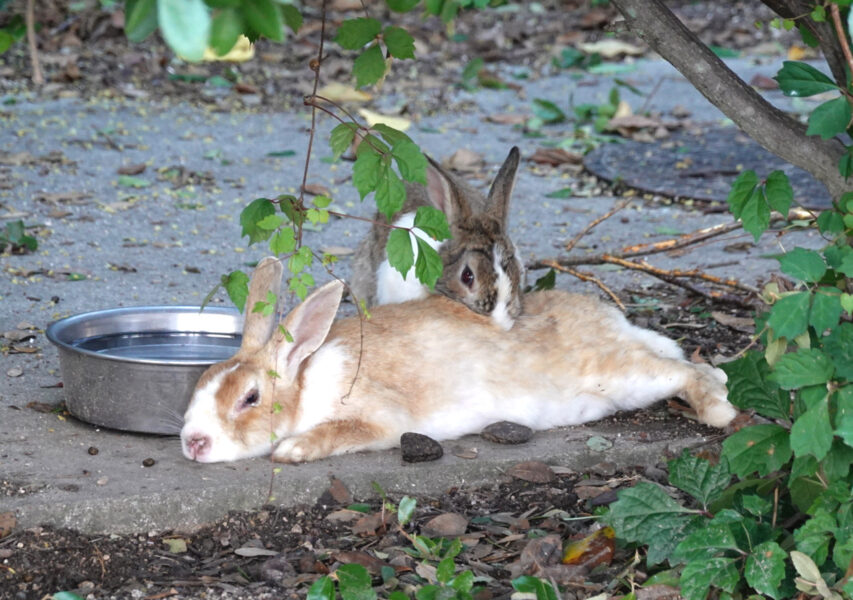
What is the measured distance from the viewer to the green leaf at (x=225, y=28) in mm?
1658

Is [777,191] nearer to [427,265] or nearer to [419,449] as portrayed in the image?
[427,265]

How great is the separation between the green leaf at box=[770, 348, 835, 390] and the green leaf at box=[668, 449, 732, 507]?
525 millimetres

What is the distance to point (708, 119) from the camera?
933 cm

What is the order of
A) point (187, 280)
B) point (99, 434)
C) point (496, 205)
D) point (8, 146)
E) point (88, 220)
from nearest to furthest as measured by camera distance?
1. point (99, 434)
2. point (496, 205)
3. point (187, 280)
4. point (88, 220)
5. point (8, 146)

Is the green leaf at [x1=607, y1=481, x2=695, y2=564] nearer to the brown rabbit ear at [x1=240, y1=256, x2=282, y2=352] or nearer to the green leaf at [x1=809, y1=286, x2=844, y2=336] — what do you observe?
the green leaf at [x1=809, y1=286, x2=844, y2=336]

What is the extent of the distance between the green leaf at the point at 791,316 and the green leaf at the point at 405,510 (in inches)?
50.1

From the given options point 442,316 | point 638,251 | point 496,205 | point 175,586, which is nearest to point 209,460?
point 175,586

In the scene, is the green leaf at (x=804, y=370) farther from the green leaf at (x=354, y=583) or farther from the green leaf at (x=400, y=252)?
the green leaf at (x=354, y=583)

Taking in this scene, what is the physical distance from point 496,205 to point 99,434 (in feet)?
6.66

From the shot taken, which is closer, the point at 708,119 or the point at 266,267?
the point at 266,267

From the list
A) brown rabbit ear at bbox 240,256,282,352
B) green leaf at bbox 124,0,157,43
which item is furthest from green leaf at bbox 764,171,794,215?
green leaf at bbox 124,0,157,43

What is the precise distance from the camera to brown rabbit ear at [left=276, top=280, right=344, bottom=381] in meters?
4.12

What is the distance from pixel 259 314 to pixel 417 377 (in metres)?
0.63

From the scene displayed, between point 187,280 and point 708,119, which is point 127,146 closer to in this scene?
point 187,280
